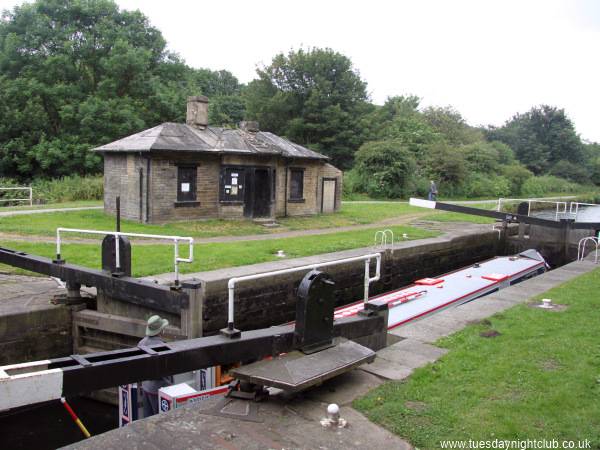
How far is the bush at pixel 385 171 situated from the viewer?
109 feet

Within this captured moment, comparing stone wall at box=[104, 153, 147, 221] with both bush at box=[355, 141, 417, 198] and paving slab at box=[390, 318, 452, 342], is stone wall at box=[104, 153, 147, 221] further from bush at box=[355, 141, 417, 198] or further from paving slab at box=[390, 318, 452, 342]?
bush at box=[355, 141, 417, 198]

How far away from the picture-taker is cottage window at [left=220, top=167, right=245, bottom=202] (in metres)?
18.6

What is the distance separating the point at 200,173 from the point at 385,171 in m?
17.4

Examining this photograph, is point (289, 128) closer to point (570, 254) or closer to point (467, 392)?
point (570, 254)

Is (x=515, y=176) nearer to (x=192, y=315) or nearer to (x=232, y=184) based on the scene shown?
(x=232, y=184)

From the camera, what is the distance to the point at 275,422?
14.3 feet

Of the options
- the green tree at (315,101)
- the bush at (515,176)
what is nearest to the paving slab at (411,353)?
the green tree at (315,101)

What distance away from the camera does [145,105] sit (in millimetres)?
33844

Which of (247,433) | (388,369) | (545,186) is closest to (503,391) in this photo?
(388,369)

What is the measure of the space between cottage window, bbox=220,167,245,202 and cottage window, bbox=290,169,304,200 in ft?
9.17

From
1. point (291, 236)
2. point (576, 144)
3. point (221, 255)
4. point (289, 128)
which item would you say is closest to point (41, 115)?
point (289, 128)

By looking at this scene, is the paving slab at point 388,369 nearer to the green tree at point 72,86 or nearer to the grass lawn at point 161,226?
the grass lawn at point 161,226

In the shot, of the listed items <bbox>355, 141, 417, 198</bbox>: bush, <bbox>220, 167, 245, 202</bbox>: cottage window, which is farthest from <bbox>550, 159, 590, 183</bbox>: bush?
<bbox>220, 167, 245, 202</bbox>: cottage window

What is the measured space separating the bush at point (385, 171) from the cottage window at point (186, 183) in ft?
57.2
